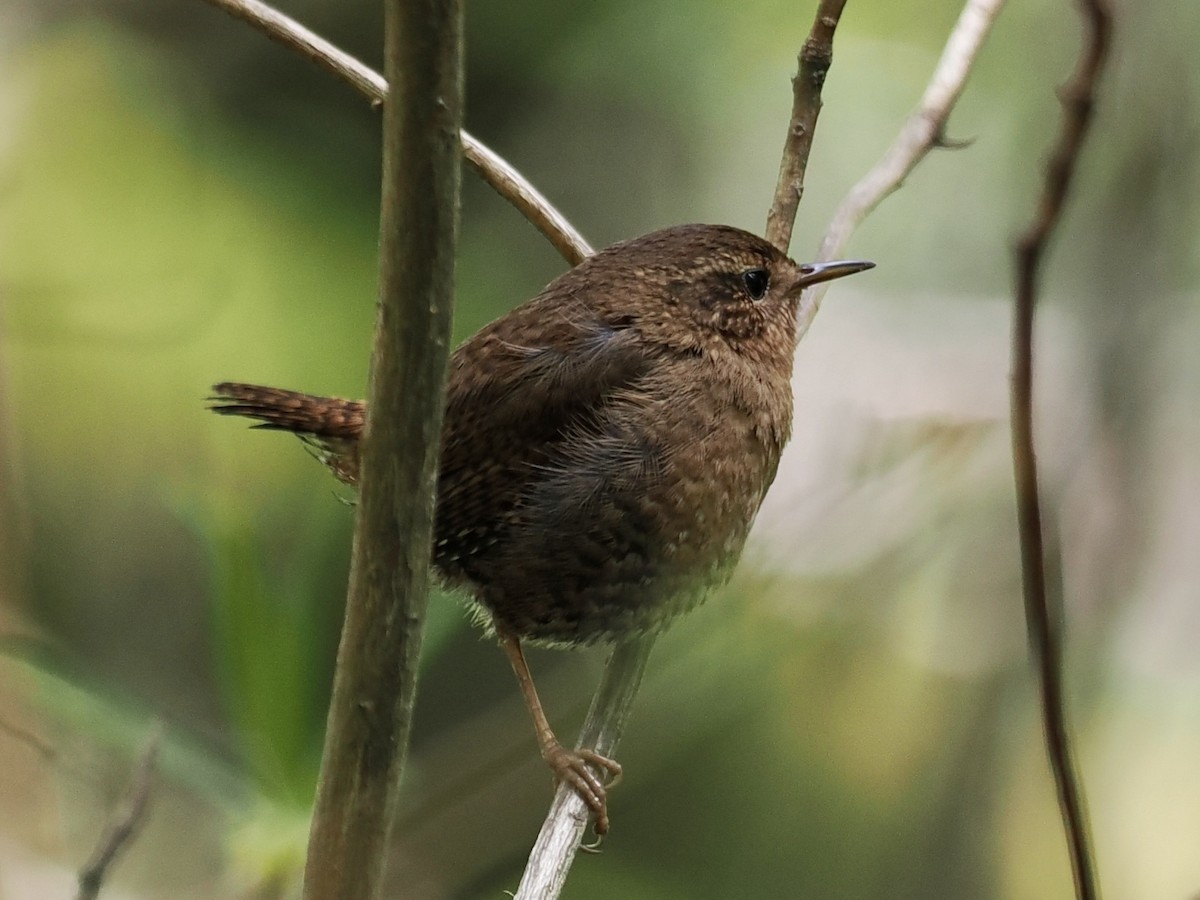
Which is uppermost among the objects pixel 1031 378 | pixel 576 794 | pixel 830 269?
pixel 830 269

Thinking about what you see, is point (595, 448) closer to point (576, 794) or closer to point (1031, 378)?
point (576, 794)

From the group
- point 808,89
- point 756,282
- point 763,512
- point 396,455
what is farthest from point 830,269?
point 396,455

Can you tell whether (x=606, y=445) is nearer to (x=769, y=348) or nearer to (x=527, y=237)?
(x=769, y=348)

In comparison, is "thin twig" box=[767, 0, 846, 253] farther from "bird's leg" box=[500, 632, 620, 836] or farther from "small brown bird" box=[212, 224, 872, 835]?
"bird's leg" box=[500, 632, 620, 836]

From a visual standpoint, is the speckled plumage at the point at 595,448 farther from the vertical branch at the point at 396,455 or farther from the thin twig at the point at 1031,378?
the thin twig at the point at 1031,378

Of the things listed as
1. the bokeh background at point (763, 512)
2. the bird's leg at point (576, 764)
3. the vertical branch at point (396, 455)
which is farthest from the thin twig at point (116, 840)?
the bird's leg at point (576, 764)

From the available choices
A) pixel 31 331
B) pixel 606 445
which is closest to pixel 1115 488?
pixel 606 445
